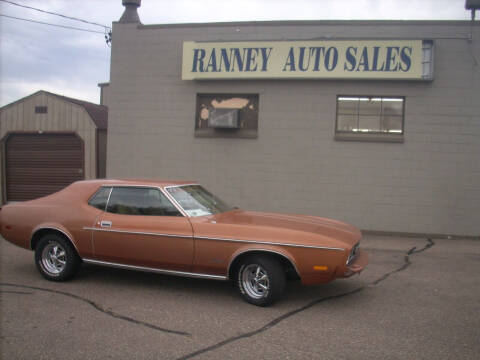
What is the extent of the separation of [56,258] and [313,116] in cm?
674

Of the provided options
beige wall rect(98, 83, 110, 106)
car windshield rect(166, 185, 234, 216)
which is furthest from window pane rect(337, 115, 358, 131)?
beige wall rect(98, 83, 110, 106)

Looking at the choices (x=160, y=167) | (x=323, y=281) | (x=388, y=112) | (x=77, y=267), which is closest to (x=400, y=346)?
(x=323, y=281)

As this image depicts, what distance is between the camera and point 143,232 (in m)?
5.23

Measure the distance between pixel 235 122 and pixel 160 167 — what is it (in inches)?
90.2

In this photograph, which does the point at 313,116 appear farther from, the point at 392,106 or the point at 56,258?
the point at 56,258

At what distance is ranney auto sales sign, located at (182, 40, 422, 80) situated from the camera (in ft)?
31.9

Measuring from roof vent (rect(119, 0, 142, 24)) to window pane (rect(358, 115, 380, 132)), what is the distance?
638cm

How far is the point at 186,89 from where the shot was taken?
1091 cm

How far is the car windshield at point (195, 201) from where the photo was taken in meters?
5.43


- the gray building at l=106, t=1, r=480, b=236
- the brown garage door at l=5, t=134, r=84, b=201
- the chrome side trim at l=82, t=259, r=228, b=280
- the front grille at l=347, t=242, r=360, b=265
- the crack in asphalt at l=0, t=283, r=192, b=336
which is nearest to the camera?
the crack in asphalt at l=0, t=283, r=192, b=336

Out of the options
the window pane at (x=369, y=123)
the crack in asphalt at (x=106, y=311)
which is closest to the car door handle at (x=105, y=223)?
the crack in asphalt at (x=106, y=311)

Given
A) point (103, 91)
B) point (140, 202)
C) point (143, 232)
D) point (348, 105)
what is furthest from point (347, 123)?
point (103, 91)

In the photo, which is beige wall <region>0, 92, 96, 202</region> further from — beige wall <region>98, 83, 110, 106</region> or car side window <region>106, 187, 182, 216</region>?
car side window <region>106, 187, 182, 216</region>

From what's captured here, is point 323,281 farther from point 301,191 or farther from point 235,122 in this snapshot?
point 235,122
